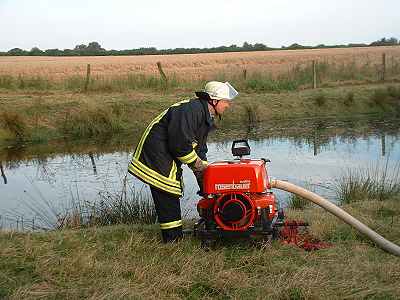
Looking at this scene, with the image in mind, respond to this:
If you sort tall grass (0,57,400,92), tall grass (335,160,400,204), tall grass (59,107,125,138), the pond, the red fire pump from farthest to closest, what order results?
tall grass (0,57,400,92), tall grass (59,107,125,138), the pond, tall grass (335,160,400,204), the red fire pump

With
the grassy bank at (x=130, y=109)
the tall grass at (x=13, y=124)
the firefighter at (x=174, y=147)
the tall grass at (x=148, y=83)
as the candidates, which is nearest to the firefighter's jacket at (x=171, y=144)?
the firefighter at (x=174, y=147)

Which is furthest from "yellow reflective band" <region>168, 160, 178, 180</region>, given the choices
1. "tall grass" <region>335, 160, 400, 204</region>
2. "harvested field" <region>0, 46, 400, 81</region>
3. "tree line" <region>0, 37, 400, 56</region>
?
"tree line" <region>0, 37, 400, 56</region>

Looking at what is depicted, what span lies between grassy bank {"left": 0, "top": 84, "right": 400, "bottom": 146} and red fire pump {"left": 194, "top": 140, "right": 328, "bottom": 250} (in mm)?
10558

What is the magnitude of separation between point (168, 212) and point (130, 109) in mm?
11582

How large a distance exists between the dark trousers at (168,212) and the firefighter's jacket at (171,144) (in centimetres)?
9

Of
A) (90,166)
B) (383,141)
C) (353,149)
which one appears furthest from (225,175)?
(383,141)

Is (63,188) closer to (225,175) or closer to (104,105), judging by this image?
(225,175)

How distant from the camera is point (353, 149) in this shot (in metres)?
12.7

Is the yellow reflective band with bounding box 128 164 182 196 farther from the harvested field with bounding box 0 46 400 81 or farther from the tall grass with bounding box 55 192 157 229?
the harvested field with bounding box 0 46 400 81

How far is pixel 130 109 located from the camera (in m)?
16.9

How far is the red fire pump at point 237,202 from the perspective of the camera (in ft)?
17.2

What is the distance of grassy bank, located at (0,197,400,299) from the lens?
4.27 m

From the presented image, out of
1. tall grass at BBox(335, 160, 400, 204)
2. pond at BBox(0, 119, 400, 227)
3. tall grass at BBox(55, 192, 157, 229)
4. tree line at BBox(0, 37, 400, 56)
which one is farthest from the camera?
tree line at BBox(0, 37, 400, 56)

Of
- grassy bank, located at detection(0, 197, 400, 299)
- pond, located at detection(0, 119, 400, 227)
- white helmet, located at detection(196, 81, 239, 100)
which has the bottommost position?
pond, located at detection(0, 119, 400, 227)
